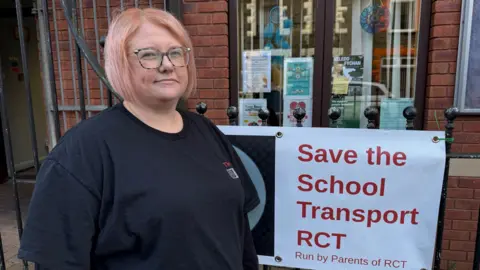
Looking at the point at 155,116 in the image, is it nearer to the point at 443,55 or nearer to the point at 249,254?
the point at 249,254

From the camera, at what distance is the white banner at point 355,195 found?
1598 mm

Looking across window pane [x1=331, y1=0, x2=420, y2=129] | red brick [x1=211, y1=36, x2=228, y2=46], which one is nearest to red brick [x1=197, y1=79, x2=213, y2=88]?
red brick [x1=211, y1=36, x2=228, y2=46]

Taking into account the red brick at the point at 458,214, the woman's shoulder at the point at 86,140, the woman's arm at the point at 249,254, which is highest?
the woman's shoulder at the point at 86,140

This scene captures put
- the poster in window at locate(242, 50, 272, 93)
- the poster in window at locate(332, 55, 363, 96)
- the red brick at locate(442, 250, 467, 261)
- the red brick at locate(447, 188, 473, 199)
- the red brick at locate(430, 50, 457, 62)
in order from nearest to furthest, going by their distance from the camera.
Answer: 1. the red brick at locate(430, 50, 457, 62)
2. the red brick at locate(447, 188, 473, 199)
3. the red brick at locate(442, 250, 467, 261)
4. the poster in window at locate(332, 55, 363, 96)
5. the poster in window at locate(242, 50, 272, 93)

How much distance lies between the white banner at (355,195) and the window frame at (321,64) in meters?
1.65

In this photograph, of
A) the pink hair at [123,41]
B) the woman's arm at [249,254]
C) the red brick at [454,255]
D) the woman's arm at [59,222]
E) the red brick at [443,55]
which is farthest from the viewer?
the red brick at [454,255]

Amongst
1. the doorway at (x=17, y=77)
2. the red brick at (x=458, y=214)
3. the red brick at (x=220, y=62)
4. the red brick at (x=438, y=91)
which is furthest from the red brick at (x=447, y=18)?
the doorway at (x=17, y=77)

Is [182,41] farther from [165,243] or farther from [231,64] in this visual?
[231,64]

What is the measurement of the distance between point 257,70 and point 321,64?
0.61 meters

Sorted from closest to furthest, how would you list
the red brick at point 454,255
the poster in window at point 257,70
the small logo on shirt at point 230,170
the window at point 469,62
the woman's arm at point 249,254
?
the small logo on shirt at point 230,170
the woman's arm at point 249,254
the window at point 469,62
the red brick at point 454,255
the poster in window at point 257,70

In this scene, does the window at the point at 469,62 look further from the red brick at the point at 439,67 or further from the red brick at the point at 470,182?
the red brick at the point at 470,182

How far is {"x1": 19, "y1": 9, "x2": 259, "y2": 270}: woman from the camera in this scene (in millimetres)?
1019

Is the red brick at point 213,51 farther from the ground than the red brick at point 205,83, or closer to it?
farther from the ground

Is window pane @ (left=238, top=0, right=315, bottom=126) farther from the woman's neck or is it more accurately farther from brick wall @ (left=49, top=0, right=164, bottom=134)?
the woman's neck
